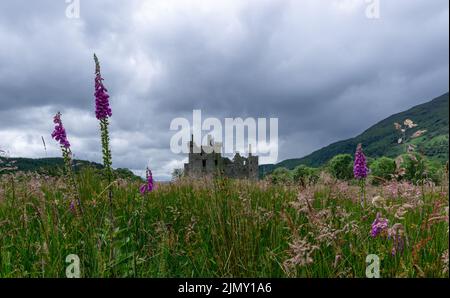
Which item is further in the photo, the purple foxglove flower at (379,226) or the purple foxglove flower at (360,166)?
the purple foxglove flower at (360,166)

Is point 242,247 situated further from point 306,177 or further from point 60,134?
point 306,177

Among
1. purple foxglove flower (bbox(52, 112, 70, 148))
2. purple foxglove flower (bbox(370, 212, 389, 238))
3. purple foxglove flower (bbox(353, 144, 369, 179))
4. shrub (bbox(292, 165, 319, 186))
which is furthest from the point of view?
shrub (bbox(292, 165, 319, 186))

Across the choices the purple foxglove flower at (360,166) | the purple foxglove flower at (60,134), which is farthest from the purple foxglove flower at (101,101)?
the purple foxglove flower at (360,166)

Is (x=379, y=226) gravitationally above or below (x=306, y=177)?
below

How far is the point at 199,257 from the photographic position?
3.81 metres

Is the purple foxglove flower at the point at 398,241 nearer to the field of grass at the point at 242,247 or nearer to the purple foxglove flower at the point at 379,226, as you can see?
the field of grass at the point at 242,247

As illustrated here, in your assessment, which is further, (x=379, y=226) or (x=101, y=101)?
(x=101, y=101)

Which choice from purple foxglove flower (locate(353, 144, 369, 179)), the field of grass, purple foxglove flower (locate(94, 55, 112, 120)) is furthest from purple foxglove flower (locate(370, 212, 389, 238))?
purple foxglove flower (locate(94, 55, 112, 120))

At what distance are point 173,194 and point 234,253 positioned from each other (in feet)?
13.5

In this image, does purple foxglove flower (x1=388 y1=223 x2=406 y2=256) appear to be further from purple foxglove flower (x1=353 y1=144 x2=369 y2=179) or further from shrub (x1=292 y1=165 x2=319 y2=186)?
shrub (x1=292 y1=165 x2=319 y2=186)

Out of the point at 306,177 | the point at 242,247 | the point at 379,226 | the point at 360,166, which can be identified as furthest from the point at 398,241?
the point at 306,177

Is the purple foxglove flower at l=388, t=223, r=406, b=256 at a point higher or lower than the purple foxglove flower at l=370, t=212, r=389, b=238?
lower

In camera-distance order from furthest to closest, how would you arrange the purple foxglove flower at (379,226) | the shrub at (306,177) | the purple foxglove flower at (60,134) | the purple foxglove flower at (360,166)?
1. the shrub at (306,177)
2. the purple foxglove flower at (360,166)
3. the purple foxglove flower at (60,134)
4. the purple foxglove flower at (379,226)
